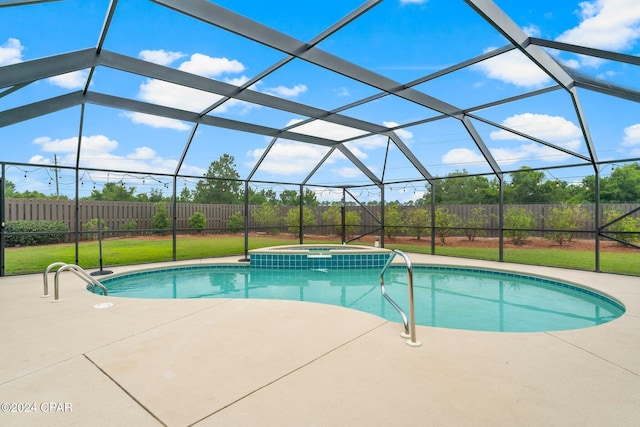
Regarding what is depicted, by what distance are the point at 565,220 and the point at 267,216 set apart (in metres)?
11.0

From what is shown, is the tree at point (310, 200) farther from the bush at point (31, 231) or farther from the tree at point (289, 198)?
the bush at point (31, 231)

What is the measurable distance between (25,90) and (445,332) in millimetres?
6700

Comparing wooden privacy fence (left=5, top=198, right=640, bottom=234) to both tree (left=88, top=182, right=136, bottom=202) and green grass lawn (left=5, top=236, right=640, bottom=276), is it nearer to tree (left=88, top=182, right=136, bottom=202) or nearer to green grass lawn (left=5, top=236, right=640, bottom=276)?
tree (left=88, top=182, right=136, bottom=202)

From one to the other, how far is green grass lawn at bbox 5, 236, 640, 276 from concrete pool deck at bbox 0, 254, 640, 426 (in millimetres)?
5416

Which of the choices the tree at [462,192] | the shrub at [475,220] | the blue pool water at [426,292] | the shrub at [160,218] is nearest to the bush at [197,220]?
the shrub at [160,218]

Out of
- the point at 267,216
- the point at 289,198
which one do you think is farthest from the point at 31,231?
the point at 289,198

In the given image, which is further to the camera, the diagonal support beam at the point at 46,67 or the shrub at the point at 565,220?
the shrub at the point at 565,220

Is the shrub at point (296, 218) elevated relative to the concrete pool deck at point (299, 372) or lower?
elevated

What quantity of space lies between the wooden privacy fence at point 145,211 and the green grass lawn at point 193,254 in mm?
884

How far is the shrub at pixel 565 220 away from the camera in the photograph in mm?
11164

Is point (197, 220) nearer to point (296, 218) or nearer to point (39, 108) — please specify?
point (296, 218)

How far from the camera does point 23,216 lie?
8.36 meters

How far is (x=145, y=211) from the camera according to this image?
10.8 m

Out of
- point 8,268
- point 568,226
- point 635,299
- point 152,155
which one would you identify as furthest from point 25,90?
point 568,226
